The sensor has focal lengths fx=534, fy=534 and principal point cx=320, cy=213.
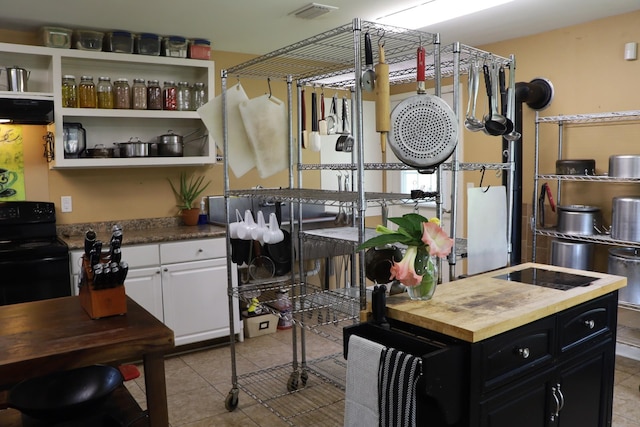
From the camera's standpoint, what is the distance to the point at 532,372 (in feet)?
5.99

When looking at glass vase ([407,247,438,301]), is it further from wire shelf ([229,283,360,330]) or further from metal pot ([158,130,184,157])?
metal pot ([158,130,184,157])

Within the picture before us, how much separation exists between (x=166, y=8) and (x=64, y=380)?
2.43m

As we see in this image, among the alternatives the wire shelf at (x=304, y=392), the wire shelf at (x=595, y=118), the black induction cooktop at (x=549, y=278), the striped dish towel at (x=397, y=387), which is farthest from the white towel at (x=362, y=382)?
the wire shelf at (x=595, y=118)

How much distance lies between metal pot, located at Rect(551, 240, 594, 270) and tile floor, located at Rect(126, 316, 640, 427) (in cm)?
67

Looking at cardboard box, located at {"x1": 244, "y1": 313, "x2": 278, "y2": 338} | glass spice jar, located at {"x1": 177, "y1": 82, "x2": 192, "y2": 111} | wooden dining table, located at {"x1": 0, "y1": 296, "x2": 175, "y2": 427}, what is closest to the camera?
wooden dining table, located at {"x1": 0, "y1": 296, "x2": 175, "y2": 427}

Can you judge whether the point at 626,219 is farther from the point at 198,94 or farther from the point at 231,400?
the point at 198,94

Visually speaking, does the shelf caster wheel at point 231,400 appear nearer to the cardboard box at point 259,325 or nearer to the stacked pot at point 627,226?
the cardboard box at point 259,325

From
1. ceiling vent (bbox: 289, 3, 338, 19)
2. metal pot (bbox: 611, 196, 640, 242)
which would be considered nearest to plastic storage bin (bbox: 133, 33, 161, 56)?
ceiling vent (bbox: 289, 3, 338, 19)

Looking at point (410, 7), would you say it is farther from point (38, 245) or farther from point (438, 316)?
point (38, 245)

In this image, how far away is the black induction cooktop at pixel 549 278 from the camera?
2156mm

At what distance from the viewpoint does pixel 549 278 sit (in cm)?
228

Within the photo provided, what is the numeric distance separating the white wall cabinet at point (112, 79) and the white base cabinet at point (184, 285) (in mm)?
666

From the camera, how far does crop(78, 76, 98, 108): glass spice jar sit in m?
3.68

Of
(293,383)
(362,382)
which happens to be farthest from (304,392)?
(362,382)
